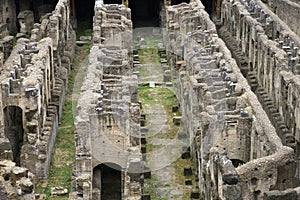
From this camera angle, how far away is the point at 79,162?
19.8 metres

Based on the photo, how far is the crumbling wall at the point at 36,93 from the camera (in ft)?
75.1

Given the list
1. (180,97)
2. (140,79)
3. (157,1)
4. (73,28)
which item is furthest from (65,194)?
(157,1)

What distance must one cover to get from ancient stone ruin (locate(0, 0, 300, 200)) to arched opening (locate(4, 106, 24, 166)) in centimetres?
4

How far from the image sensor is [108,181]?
2191 cm

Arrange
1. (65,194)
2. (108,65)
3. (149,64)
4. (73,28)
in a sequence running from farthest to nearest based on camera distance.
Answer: (73,28), (149,64), (108,65), (65,194)

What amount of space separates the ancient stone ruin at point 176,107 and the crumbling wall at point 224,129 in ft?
0.11

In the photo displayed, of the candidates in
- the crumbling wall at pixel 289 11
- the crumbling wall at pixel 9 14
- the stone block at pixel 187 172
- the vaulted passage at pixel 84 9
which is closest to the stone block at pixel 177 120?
the stone block at pixel 187 172

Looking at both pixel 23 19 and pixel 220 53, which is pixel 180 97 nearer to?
pixel 220 53

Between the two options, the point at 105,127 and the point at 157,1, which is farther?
the point at 157,1

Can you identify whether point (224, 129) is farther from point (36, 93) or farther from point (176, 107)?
point (176, 107)

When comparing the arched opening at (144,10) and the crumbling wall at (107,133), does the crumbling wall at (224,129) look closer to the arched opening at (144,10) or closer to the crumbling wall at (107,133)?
the crumbling wall at (107,133)

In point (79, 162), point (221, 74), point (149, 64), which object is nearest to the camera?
point (79, 162)

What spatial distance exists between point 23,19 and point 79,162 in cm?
2336

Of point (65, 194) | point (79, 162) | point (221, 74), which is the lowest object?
point (65, 194)
